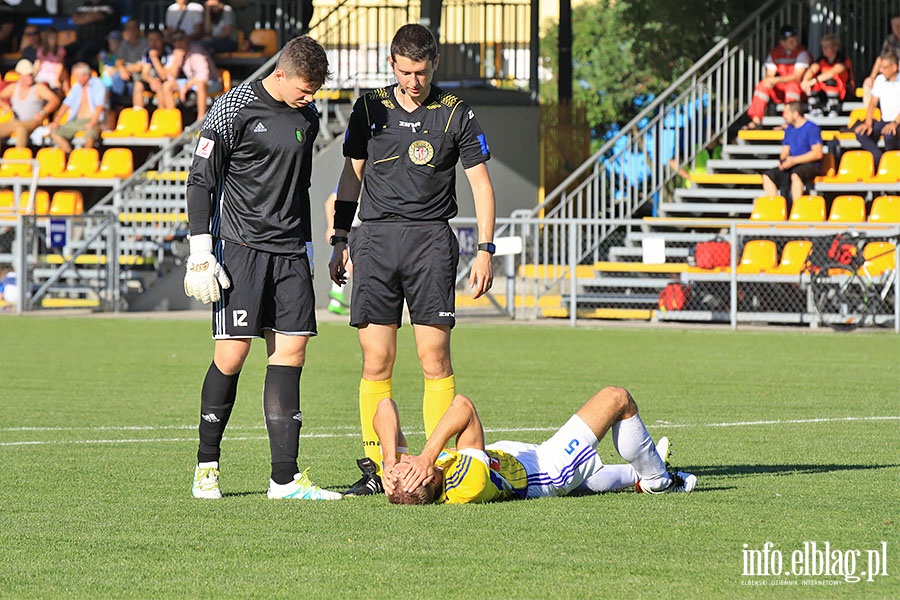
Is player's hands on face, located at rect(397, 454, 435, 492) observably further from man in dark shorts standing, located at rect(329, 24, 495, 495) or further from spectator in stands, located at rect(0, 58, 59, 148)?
spectator in stands, located at rect(0, 58, 59, 148)

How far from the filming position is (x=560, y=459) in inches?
270

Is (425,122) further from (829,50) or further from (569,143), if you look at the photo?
(569,143)

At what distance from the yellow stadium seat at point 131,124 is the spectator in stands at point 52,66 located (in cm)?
193

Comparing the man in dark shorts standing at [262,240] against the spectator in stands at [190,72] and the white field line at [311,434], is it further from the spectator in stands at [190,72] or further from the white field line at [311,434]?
the spectator in stands at [190,72]

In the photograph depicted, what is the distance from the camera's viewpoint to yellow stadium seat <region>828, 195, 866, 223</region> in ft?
70.8

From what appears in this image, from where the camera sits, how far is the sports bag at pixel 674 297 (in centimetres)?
2112

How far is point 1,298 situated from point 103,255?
201cm

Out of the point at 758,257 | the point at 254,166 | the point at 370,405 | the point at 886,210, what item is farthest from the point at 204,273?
the point at 886,210

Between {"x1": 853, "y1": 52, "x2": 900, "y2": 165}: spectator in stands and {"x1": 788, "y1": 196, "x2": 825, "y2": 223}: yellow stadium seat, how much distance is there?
1.41 m

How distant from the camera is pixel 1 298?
23.6 metres

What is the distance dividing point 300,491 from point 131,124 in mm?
21965

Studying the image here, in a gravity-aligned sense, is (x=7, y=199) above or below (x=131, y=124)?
below

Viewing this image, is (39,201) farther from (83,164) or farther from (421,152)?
(421,152)

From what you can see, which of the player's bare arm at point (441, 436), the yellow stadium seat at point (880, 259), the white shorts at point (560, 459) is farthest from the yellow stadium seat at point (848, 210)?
the player's bare arm at point (441, 436)
